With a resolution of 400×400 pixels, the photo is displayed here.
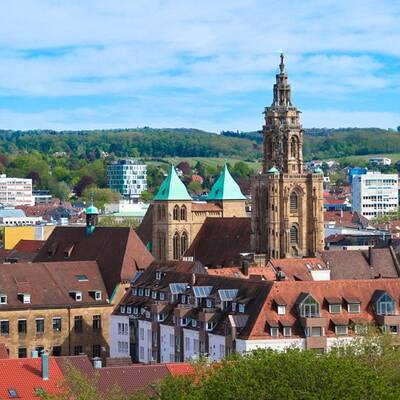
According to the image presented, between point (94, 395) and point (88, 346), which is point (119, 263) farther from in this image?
point (94, 395)

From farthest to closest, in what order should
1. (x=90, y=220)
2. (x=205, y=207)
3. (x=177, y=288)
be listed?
(x=205, y=207)
(x=90, y=220)
(x=177, y=288)

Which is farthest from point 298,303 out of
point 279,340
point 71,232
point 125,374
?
point 71,232

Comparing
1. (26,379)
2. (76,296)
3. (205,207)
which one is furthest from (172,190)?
(26,379)

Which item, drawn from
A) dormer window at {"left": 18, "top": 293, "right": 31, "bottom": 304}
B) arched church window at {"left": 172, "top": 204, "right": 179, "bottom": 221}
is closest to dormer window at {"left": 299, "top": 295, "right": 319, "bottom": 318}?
dormer window at {"left": 18, "top": 293, "right": 31, "bottom": 304}

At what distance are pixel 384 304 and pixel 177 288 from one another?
16.6 m

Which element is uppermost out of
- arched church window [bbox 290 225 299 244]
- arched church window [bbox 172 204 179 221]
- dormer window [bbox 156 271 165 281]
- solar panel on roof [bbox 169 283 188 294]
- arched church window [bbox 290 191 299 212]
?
arched church window [bbox 290 191 299 212]

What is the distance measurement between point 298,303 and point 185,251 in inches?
Result: 2892

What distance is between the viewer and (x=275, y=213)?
15925cm

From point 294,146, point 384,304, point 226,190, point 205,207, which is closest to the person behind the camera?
point 384,304

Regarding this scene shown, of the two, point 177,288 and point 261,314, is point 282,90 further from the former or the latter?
point 261,314

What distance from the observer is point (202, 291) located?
349 ft

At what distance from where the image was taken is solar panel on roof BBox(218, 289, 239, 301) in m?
102

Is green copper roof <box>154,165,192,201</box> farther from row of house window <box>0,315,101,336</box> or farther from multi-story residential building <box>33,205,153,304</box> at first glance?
row of house window <box>0,315,101,336</box>

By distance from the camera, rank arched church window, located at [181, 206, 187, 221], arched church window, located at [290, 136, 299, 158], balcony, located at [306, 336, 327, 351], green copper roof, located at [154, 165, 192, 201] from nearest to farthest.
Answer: balcony, located at [306, 336, 327, 351]
arched church window, located at [290, 136, 299, 158]
arched church window, located at [181, 206, 187, 221]
green copper roof, located at [154, 165, 192, 201]
